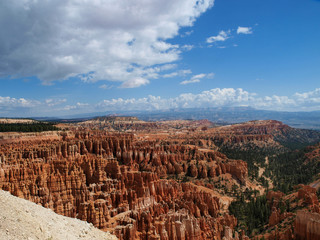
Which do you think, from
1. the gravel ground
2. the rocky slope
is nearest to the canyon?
the rocky slope

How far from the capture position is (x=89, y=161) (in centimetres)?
4631

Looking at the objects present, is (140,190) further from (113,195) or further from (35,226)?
(35,226)

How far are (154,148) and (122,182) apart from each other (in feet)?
111

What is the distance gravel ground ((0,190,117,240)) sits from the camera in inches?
462

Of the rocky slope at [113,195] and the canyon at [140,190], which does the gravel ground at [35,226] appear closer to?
the canyon at [140,190]

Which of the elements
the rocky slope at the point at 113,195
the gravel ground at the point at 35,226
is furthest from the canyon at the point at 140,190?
the gravel ground at the point at 35,226

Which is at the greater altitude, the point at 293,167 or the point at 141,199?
the point at 141,199

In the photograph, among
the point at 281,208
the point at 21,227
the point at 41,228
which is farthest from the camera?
the point at 281,208

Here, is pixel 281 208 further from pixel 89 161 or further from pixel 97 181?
pixel 89 161

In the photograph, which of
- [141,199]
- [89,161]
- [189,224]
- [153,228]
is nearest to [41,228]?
[153,228]

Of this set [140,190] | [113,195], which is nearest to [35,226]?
[113,195]

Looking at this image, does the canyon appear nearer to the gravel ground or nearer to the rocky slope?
the rocky slope

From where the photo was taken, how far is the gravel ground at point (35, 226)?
1172 cm

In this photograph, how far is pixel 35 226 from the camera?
512 inches
